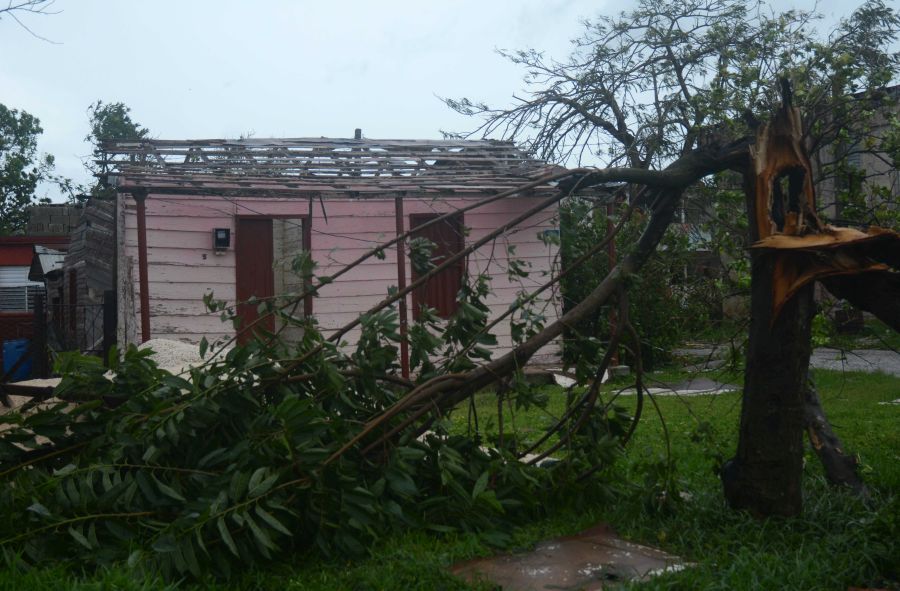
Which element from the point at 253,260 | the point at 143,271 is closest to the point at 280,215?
the point at 253,260

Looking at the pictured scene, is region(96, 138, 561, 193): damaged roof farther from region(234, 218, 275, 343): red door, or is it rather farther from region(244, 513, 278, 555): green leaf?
region(244, 513, 278, 555): green leaf

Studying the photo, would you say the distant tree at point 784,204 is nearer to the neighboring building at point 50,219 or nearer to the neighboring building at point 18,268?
the neighboring building at point 18,268

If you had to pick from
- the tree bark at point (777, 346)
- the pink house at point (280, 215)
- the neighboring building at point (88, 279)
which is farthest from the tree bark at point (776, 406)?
the neighboring building at point (88, 279)

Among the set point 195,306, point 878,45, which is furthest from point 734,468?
point 878,45

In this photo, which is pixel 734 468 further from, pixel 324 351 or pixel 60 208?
pixel 60 208

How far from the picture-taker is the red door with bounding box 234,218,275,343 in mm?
12047

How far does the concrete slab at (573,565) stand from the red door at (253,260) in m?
8.19

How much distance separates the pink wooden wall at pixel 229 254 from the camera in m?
11.4

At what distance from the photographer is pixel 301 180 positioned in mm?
10625

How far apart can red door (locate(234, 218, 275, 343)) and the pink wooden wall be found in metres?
0.10

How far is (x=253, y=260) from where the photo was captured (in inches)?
480

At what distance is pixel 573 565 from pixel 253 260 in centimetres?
886

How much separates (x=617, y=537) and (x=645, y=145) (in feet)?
38.2

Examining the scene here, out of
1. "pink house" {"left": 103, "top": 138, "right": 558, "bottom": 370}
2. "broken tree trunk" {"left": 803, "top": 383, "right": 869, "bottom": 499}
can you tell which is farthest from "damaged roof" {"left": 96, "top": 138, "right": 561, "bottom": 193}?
"broken tree trunk" {"left": 803, "top": 383, "right": 869, "bottom": 499}
